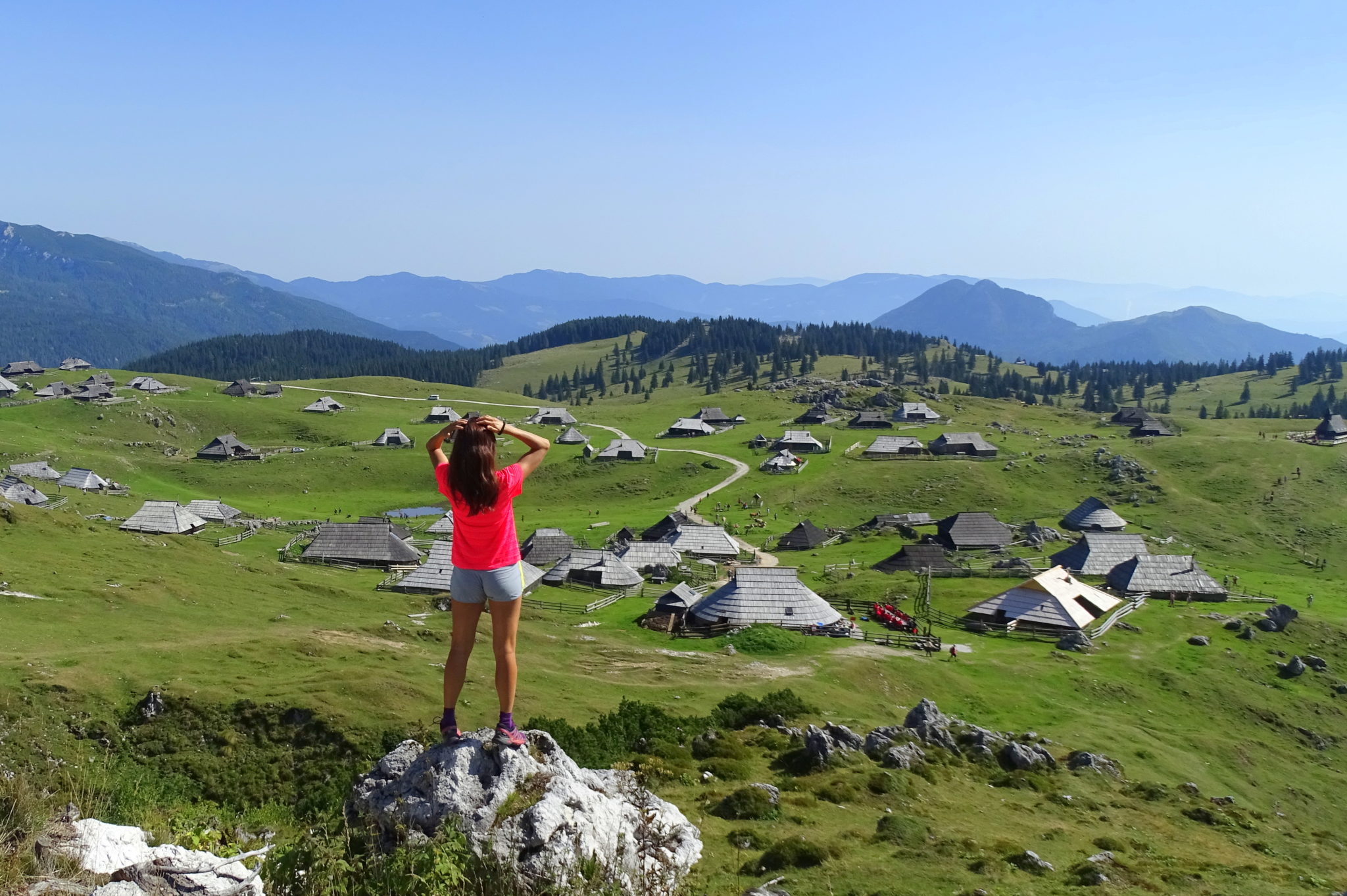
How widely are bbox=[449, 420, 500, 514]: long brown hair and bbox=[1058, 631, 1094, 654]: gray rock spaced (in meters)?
48.8

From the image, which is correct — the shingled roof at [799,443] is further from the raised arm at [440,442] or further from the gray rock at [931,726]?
the raised arm at [440,442]

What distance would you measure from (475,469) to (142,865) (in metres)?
6.23

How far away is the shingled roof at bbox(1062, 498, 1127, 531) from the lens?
90.1 meters

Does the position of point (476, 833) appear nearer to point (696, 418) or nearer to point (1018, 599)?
point (1018, 599)

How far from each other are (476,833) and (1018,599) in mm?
52069

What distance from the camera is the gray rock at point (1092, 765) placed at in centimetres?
2928

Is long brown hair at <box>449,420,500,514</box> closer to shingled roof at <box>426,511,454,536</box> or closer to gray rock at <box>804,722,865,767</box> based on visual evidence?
gray rock at <box>804,722,865,767</box>

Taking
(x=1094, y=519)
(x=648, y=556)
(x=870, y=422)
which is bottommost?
(x=648, y=556)

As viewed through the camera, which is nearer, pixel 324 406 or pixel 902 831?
pixel 902 831

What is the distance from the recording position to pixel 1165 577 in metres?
65.8

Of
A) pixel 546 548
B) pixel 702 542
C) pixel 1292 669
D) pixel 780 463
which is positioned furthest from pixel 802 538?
pixel 1292 669

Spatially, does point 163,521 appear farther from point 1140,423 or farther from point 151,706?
point 1140,423

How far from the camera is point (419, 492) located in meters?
114

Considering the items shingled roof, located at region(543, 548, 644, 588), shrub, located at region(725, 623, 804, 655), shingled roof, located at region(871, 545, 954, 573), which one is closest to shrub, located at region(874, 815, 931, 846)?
shrub, located at region(725, 623, 804, 655)
